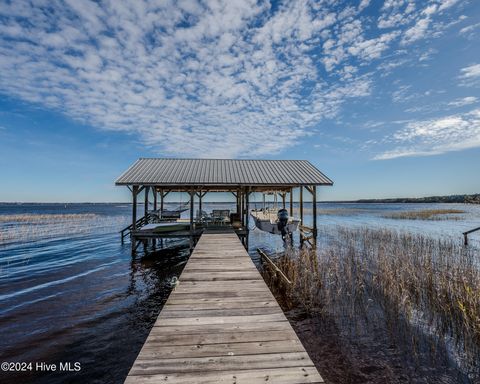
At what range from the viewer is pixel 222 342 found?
278 cm

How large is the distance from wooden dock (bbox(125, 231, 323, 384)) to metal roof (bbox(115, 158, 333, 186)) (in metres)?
7.89

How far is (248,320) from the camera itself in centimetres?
333

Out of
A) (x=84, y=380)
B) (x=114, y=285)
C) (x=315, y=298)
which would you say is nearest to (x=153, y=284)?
(x=114, y=285)

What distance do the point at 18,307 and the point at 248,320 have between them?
8075mm

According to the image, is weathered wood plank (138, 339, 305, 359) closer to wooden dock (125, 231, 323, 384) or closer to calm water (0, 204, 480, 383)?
wooden dock (125, 231, 323, 384)

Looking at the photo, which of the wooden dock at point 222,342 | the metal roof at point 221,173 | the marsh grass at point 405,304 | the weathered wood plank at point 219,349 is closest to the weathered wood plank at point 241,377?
the wooden dock at point 222,342

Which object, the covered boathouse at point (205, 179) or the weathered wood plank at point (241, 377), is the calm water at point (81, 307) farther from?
the weathered wood plank at point (241, 377)

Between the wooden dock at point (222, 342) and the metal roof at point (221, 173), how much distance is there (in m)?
7.89

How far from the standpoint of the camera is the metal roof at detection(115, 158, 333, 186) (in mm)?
12117

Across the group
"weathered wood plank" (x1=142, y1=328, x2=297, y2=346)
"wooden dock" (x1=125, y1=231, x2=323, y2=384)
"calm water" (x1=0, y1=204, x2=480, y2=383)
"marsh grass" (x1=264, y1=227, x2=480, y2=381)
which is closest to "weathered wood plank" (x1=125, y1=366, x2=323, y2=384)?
"wooden dock" (x1=125, y1=231, x2=323, y2=384)

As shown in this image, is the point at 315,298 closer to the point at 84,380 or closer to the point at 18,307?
the point at 84,380

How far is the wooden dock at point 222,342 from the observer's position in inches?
86.6

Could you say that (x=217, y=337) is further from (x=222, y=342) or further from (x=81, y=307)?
(x=81, y=307)

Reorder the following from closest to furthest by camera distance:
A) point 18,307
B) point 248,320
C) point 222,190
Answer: point 248,320 → point 18,307 → point 222,190
